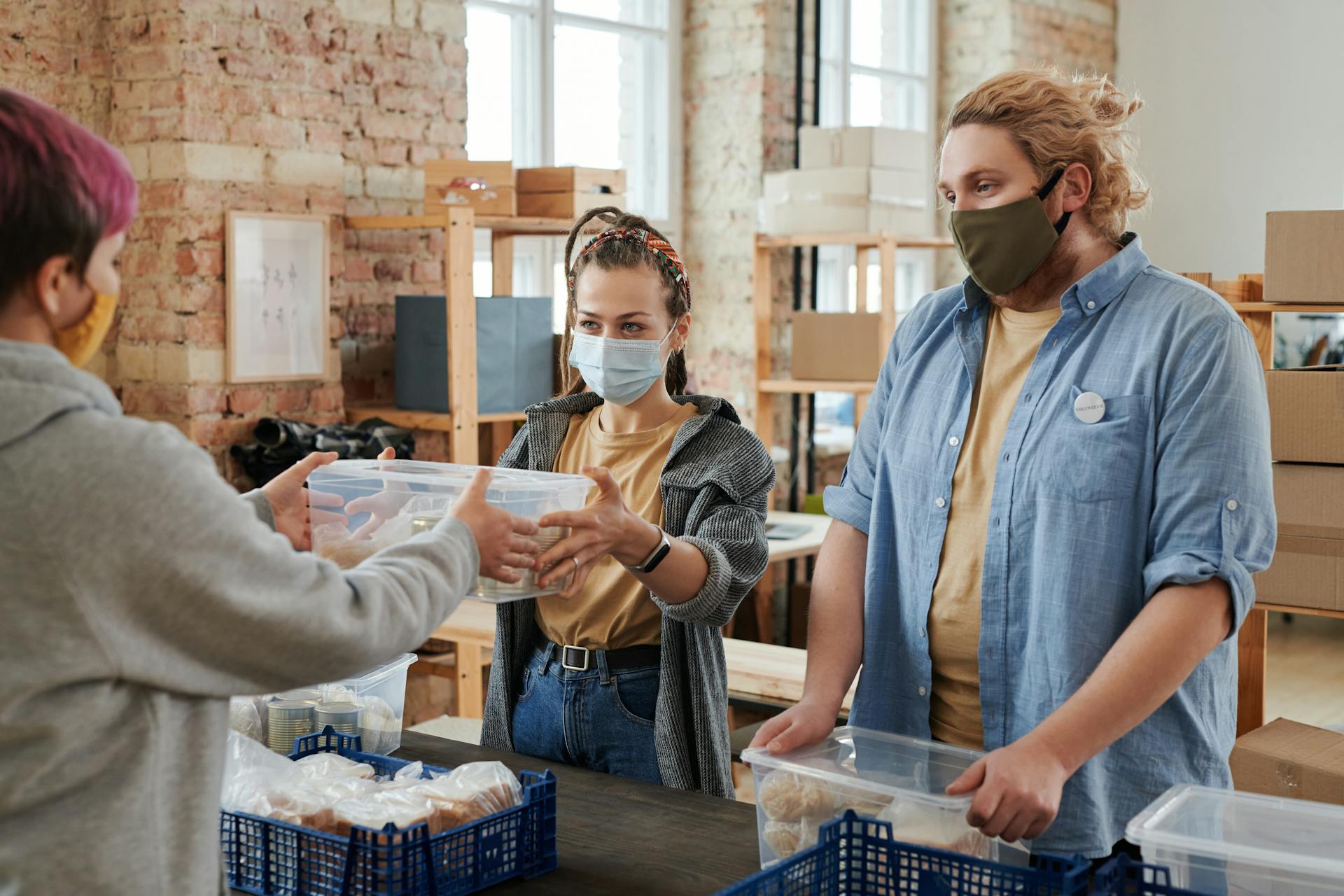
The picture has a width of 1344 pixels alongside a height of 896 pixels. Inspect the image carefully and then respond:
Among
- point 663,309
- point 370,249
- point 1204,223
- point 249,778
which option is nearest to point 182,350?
point 370,249

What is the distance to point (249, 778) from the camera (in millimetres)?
1479

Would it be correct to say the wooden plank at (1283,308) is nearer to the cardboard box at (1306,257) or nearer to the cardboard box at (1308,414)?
the cardboard box at (1306,257)

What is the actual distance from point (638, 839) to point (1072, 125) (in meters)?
0.98

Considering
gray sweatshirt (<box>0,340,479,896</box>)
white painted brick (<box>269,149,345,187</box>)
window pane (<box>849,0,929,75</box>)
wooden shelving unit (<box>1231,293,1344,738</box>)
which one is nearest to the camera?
gray sweatshirt (<box>0,340,479,896</box>)

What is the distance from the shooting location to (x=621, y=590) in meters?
1.85

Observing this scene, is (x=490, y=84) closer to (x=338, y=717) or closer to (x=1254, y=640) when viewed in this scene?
(x=1254, y=640)

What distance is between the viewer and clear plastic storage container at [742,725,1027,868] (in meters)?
1.27

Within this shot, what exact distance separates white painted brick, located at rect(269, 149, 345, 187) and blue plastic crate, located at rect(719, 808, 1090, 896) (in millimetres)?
3108

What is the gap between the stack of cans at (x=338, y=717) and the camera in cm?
178

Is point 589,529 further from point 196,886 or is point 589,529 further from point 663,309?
point 196,886

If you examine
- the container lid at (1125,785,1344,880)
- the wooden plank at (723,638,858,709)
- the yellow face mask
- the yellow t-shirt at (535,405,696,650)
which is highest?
the yellow face mask

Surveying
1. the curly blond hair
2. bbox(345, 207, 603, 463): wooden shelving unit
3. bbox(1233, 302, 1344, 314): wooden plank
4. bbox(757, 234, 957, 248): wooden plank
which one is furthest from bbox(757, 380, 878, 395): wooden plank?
the curly blond hair

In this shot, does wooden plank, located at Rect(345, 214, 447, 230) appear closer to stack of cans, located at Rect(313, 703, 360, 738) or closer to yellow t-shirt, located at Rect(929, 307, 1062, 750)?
stack of cans, located at Rect(313, 703, 360, 738)

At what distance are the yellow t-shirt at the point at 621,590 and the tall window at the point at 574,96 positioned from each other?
2.84m
